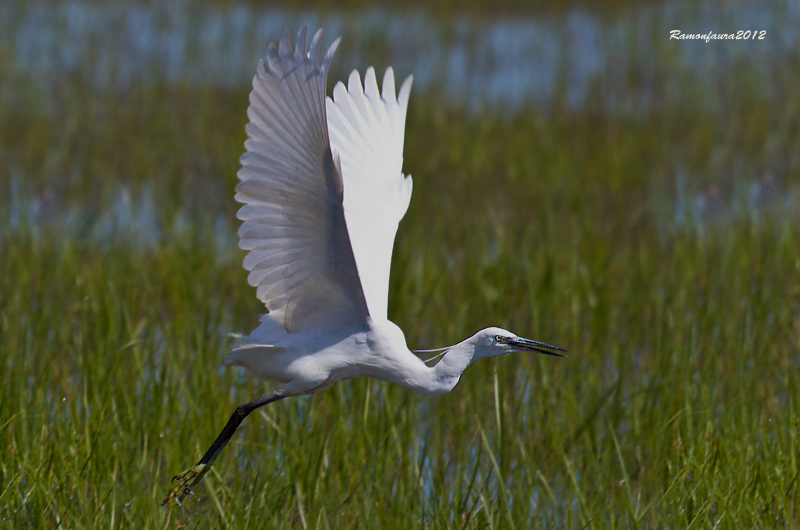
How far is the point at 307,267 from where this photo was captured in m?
2.58

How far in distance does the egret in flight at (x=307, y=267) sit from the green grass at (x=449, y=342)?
0.25 meters

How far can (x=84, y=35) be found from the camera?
34.7ft

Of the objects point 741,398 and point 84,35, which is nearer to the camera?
point 741,398

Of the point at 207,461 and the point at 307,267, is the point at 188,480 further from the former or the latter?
the point at 307,267

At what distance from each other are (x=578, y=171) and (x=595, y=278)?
2.60m

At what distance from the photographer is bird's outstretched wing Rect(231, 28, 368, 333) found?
2.33m

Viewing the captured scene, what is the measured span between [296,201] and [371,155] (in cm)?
71

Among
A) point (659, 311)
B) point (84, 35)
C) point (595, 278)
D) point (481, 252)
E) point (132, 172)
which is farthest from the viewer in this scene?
point (84, 35)

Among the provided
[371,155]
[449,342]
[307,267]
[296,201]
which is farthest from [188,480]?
[449,342]

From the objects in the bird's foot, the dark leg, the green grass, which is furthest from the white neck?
the bird's foot

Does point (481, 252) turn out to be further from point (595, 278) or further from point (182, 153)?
point (182, 153)

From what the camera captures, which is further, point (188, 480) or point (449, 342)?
point (449, 342)

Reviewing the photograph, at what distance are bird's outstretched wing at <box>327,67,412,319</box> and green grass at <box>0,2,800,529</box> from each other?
623 mm

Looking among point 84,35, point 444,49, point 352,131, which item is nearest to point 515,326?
point 352,131
